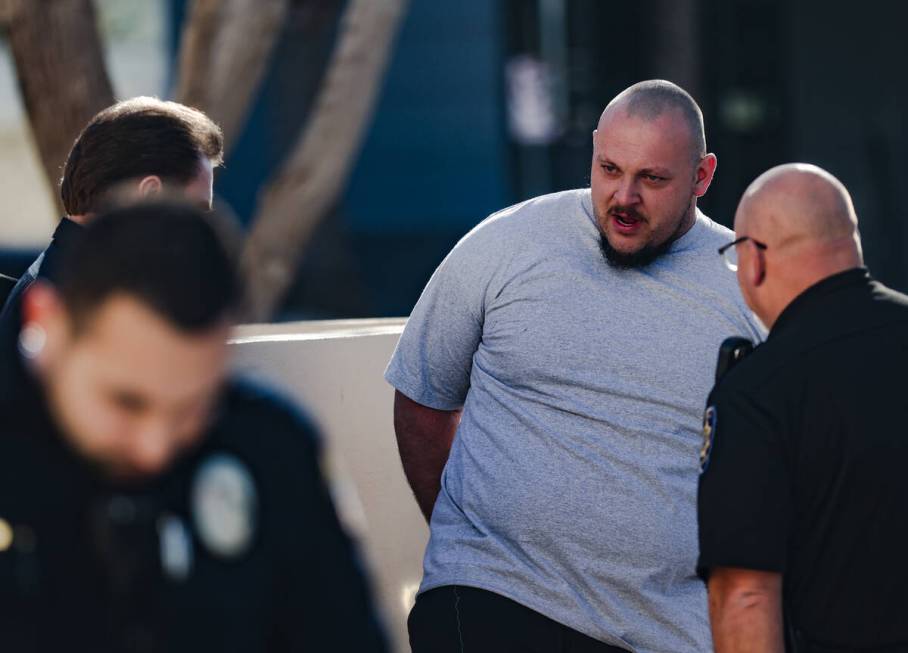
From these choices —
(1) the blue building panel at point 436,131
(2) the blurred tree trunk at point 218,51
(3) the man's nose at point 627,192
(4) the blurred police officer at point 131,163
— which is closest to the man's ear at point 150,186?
(4) the blurred police officer at point 131,163

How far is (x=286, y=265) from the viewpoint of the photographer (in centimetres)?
737

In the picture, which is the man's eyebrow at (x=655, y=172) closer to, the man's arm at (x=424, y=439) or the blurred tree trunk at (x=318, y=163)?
the man's arm at (x=424, y=439)

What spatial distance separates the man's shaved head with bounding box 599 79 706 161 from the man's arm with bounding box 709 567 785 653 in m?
1.37

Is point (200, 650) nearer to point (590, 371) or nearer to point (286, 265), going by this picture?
point (590, 371)

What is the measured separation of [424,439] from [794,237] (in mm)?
1440

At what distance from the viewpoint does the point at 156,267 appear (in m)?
1.75

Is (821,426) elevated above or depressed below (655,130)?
below

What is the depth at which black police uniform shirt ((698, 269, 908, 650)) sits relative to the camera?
2891mm

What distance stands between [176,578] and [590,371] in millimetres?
2129

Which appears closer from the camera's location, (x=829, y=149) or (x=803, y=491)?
(x=803, y=491)

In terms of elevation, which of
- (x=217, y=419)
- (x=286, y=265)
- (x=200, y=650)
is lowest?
(x=286, y=265)

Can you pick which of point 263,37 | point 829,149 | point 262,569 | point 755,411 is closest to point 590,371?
point 755,411

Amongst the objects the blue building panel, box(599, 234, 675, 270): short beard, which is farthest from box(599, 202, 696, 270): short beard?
the blue building panel

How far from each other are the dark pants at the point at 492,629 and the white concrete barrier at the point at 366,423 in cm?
46
